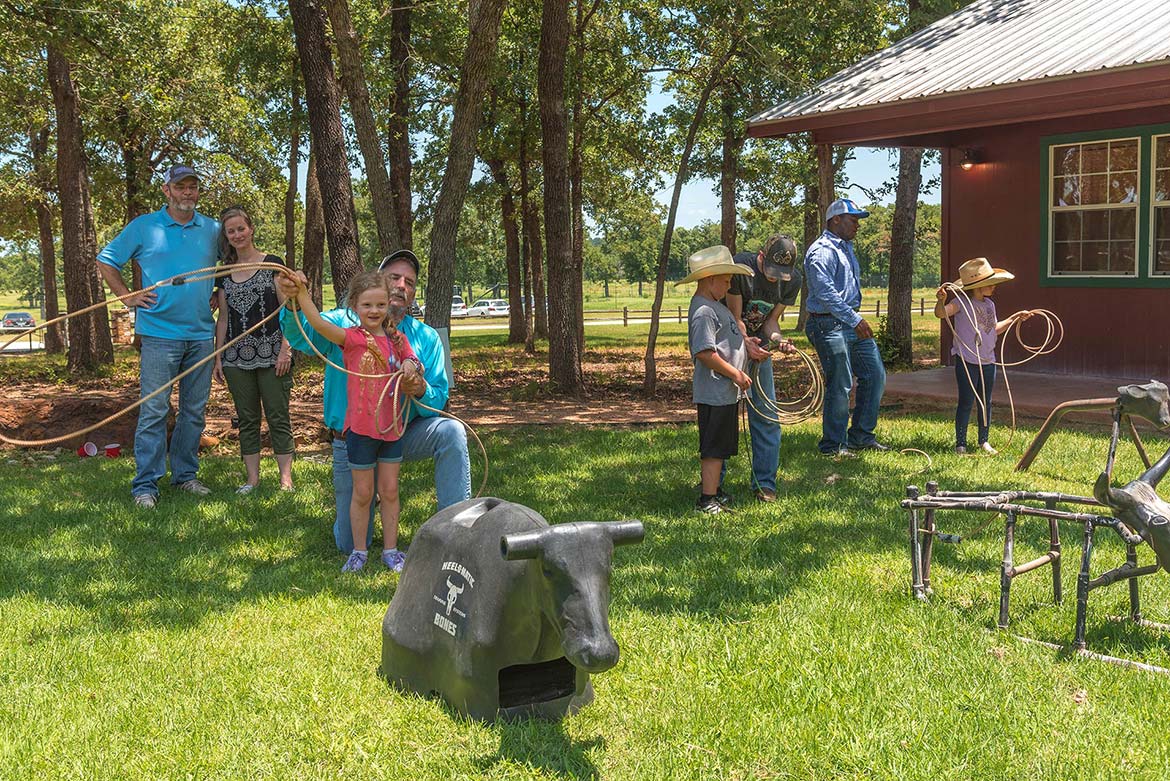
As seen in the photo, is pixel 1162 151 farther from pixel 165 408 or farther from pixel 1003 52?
pixel 165 408

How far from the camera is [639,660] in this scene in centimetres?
387

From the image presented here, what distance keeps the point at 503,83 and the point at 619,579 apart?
1612 centimetres

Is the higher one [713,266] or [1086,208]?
[1086,208]

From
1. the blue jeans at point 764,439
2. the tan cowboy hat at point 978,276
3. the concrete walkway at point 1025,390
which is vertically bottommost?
the concrete walkway at point 1025,390

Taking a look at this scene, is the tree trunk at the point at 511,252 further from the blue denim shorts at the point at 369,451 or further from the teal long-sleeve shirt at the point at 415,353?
the blue denim shorts at the point at 369,451

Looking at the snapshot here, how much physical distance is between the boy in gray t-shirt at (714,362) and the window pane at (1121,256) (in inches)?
288

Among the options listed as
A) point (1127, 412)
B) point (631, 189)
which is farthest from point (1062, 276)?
point (631, 189)

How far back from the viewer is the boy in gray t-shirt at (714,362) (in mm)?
5953

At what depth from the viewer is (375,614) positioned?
444 centimetres

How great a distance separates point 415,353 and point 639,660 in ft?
6.51

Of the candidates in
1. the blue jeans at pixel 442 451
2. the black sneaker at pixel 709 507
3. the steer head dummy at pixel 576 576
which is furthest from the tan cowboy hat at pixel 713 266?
the steer head dummy at pixel 576 576

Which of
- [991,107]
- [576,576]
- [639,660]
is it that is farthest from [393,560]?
[991,107]

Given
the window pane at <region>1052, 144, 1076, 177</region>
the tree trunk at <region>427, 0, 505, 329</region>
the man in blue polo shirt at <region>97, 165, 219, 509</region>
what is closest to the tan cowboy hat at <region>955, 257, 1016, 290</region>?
the tree trunk at <region>427, 0, 505, 329</region>

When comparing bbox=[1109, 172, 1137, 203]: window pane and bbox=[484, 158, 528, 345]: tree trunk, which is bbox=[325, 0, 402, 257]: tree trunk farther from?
bbox=[484, 158, 528, 345]: tree trunk
